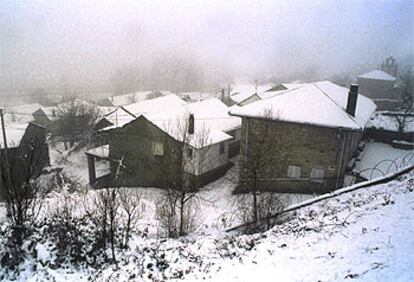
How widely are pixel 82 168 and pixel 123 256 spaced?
91.5 ft

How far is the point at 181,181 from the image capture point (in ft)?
54.0

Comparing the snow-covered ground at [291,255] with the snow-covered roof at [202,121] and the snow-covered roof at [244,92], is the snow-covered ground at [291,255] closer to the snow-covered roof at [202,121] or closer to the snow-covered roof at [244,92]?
the snow-covered roof at [202,121]

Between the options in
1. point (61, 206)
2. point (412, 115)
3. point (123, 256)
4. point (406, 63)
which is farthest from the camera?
point (406, 63)

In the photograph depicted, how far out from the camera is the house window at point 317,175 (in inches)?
852

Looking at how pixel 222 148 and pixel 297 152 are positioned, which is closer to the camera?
pixel 297 152

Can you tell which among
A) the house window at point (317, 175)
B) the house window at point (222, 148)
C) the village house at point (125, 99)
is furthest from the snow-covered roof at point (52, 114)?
the house window at point (317, 175)

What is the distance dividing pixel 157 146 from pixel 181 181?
390 inches

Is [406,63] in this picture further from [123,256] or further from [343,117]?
[123,256]

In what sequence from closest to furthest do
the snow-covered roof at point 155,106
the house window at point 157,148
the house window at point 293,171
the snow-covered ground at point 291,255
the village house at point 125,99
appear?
the snow-covered ground at point 291,255 → the house window at point 293,171 → the house window at point 157,148 → the snow-covered roof at point 155,106 → the village house at point 125,99

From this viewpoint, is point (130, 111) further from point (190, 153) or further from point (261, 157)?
point (261, 157)

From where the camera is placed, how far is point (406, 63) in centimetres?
8950

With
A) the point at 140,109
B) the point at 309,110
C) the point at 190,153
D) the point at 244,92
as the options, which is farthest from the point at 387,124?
the point at 244,92

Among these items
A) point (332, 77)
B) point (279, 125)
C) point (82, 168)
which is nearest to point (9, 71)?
point (82, 168)

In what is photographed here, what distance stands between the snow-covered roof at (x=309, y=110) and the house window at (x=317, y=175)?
124 inches
